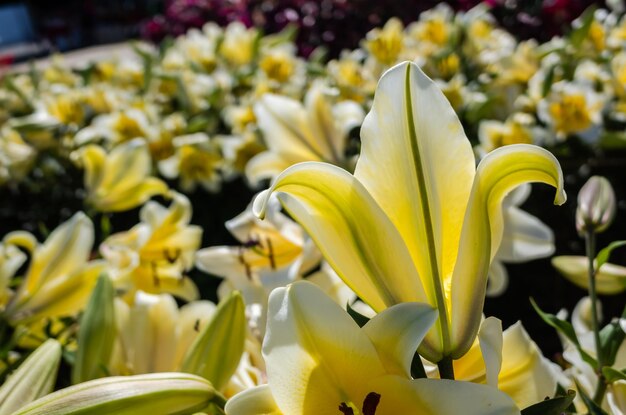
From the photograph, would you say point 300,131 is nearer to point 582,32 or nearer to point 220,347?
point 220,347

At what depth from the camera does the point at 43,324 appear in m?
0.93

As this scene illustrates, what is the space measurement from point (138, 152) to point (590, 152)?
1.03m

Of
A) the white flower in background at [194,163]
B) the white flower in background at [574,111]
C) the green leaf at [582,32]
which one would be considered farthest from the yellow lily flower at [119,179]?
the green leaf at [582,32]

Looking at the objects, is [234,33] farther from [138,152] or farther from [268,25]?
[268,25]

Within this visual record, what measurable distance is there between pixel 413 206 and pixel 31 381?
1.07 feet

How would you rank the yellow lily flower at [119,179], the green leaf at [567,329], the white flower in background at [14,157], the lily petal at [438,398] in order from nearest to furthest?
the lily petal at [438,398] → the green leaf at [567,329] → the yellow lily flower at [119,179] → the white flower in background at [14,157]

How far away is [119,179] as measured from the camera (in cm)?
149

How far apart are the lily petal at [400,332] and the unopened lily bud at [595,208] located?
0.33 meters

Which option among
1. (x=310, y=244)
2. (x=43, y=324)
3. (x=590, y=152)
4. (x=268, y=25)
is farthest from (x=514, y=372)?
(x=268, y=25)

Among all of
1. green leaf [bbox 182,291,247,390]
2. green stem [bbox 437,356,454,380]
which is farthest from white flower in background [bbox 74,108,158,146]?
green stem [bbox 437,356,454,380]

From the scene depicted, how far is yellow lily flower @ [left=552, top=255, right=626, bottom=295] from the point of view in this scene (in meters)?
0.85

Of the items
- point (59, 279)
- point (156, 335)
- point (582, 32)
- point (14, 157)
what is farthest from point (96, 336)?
point (582, 32)

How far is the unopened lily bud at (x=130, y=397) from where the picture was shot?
471 millimetres

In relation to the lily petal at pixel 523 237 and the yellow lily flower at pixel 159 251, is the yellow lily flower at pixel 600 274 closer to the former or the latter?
the lily petal at pixel 523 237
